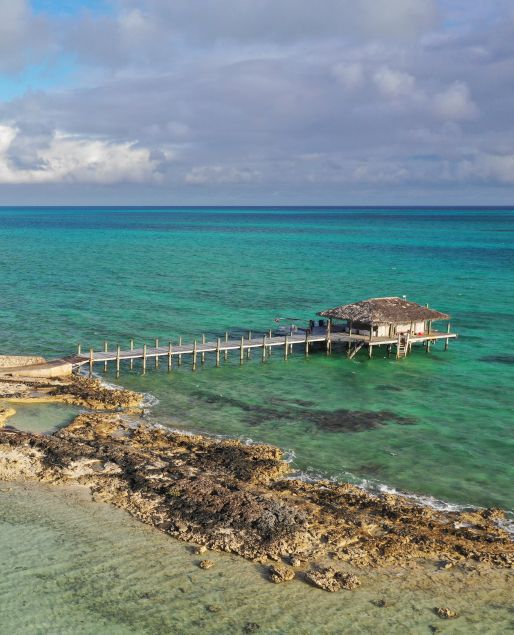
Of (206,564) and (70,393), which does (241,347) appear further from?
(206,564)

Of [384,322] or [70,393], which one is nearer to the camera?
[70,393]

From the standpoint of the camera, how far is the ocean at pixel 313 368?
83.1 ft

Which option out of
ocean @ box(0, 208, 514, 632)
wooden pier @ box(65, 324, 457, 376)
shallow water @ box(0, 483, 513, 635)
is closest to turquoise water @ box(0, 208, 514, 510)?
ocean @ box(0, 208, 514, 632)

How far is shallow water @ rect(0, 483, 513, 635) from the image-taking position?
15.3 metres

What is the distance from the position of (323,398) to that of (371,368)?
709cm

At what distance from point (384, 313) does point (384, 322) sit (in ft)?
2.78

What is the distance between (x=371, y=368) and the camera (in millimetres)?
38906

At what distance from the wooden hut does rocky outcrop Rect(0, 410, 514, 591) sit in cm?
→ 1701

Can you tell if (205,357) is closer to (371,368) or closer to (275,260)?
(371,368)

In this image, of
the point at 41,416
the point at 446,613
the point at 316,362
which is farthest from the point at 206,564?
the point at 316,362

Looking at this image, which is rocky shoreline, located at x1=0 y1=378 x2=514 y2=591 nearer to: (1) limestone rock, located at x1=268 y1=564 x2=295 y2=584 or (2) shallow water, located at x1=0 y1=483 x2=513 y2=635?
(1) limestone rock, located at x1=268 y1=564 x2=295 y2=584

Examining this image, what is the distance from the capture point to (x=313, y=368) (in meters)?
38.7

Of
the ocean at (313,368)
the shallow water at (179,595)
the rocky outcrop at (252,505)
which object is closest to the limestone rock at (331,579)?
Answer: the rocky outcrop at (252,505)

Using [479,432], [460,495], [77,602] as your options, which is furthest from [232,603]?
[479,432]
